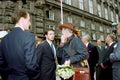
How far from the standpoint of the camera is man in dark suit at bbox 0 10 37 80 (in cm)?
470

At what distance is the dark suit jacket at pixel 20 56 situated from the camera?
15.4ft

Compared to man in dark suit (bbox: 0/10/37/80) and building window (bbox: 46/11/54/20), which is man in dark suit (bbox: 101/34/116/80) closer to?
man in dark suit (bbox: 0/10/37/80)

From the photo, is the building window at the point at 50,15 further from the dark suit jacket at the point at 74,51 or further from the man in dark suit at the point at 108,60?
the dark suit jacket at the point at 74,51

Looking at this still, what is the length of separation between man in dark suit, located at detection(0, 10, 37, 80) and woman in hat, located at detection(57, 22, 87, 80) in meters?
1.82

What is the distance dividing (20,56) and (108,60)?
5311 millimetres

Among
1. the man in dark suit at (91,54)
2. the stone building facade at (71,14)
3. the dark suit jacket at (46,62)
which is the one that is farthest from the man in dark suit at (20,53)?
the stone building facade at (71,14)

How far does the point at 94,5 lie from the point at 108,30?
5.72 meters

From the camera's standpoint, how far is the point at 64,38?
698cm

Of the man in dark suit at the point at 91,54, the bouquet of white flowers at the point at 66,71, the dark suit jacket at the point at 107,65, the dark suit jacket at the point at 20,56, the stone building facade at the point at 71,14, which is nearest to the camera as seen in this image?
the dark suit jacket at the point at 20,56

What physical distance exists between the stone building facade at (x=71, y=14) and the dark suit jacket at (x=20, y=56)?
14924mm

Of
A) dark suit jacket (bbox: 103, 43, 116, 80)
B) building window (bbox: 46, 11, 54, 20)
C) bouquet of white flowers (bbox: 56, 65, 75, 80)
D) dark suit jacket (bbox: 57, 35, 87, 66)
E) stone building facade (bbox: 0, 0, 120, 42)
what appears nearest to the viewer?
bouquet of white flowers (bbox: 56, 65, 75, 80)

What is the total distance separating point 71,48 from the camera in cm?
672

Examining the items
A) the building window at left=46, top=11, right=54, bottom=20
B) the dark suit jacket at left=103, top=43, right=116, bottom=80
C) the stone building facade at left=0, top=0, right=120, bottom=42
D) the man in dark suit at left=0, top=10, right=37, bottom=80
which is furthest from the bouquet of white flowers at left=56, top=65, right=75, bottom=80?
the building window at left=46, top=11, right=54, bottom=20

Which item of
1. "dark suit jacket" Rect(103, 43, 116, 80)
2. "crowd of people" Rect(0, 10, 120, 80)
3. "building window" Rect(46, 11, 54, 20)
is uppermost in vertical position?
"building window" Rect(46, 11, 54, 20)
